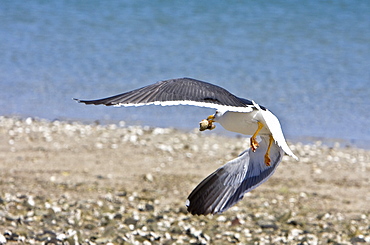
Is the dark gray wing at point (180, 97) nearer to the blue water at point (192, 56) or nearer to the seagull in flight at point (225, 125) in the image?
the seagull in flight at point (225, 125)

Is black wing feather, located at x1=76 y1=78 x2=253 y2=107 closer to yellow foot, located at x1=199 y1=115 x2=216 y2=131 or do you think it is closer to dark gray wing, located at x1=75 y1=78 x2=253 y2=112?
dark gray wing, located at x1=75 y1=78 x2=253 y2=112

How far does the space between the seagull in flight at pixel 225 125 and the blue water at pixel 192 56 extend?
5.29 metres

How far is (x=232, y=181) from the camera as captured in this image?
17.8 ft

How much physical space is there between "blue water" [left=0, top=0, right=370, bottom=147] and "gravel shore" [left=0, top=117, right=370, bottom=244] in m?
1.19

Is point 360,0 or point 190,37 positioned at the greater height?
point 360,0

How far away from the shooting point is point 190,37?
18469 millimetres

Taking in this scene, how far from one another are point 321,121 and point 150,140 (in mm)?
3251

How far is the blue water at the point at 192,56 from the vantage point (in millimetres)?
11828

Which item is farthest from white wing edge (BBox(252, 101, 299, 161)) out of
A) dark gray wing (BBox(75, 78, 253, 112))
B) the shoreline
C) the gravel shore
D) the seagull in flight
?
the shoreline

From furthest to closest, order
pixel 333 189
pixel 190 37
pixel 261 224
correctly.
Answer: pixel 190 37 < pixel 333 189 < pixel 261 224

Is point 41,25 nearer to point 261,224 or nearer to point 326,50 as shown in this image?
point 326,50

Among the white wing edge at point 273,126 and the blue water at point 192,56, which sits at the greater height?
the white wing edge at point 273,126

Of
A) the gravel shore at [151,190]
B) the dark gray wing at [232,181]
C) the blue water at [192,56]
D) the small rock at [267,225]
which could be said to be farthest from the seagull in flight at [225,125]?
the blue water at [192,56]

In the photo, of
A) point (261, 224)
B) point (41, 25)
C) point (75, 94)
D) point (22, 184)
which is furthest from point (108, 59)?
point (261, 224)
